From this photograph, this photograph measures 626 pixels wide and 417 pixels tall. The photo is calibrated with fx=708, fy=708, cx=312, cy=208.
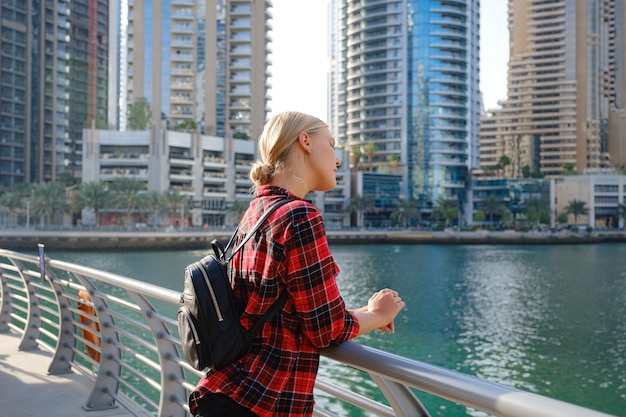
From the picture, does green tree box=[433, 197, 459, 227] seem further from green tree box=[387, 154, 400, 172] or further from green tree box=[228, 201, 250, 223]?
green tree box=[228, 201, 250, 223]

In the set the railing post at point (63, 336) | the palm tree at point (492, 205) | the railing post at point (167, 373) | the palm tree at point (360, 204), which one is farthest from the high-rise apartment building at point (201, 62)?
the railing post at point (167, 373)

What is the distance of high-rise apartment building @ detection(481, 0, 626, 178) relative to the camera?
15862 centimetres

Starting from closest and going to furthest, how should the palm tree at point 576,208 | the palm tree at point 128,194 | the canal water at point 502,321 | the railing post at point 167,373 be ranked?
the railing post at point 167,373 < the canal water at point 502,321 < the palm tree at point 128,194 < the palm tree at point 576,208

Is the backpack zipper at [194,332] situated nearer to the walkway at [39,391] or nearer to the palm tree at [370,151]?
the walkway at [39,391]

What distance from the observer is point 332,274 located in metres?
2.09

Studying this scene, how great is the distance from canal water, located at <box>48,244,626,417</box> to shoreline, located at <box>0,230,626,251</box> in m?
10.8

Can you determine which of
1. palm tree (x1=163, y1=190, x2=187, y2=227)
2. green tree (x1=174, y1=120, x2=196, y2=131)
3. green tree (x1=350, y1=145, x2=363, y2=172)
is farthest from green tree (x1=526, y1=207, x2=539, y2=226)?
palm tree (x1=163, y1=190, x2=187, y2=227)

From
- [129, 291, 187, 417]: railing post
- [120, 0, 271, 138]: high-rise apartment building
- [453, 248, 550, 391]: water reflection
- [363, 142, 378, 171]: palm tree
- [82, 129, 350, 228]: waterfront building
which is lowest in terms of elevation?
[453, 248, 550, 391]: water reflection

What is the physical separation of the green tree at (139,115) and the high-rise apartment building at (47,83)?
18.2 metres

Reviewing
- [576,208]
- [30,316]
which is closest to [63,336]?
[30,316]

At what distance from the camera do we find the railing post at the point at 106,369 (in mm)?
4688

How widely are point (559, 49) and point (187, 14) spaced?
9184cm

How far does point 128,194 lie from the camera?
8594cm

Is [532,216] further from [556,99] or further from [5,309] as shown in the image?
[5,309]
